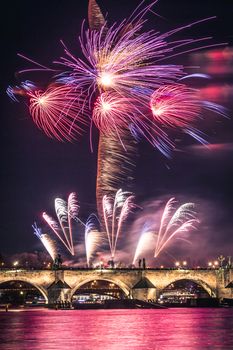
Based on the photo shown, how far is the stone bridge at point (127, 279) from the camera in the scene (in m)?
107

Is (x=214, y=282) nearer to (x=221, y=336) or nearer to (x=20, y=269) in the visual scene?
(x=20, y=269)

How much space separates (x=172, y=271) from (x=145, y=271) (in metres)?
5.59

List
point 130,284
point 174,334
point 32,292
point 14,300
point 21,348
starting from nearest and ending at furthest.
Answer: point 21,348
point 174,334
point 130,284
point 14,300
point 32,292

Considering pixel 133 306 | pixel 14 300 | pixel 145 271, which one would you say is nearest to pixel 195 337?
pixel 133 306

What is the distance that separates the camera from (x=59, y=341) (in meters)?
34.4

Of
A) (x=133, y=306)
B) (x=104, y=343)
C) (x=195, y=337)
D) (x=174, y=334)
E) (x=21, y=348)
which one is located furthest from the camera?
(x=133, y=306)

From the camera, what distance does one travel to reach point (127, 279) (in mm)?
112125

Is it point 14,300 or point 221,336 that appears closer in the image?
point 221,336

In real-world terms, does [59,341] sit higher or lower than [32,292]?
lower

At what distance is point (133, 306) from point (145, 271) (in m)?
9.99

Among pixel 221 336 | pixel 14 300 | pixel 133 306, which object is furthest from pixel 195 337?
pixel 14 300

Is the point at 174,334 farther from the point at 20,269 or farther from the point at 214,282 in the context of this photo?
the point at 214,282

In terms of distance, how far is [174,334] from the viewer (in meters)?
38.5

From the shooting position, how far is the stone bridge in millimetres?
106625
